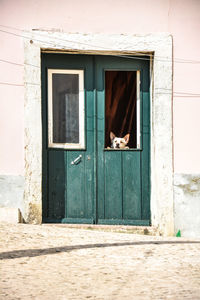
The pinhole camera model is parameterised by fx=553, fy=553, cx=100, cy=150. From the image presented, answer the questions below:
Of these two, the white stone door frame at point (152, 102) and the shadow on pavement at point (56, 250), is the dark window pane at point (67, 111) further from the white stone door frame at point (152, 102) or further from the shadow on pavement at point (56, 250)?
the shadow on pavement at point (56, 250)

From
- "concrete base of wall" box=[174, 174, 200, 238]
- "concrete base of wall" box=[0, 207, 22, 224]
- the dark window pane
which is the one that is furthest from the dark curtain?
"concrete base of wall" box=[0, 207, 22, 224]

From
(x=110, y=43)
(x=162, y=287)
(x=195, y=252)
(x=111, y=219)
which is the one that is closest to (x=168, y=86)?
(x=110, y=43)

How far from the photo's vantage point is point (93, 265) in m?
4.96

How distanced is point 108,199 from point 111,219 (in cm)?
28

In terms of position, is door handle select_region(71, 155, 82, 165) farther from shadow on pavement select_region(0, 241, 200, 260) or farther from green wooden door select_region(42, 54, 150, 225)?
shadow on pavement select_region(0, 241, 200, 260)

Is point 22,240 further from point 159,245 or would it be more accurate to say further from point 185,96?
point 185,96

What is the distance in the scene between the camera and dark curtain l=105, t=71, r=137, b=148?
304 inches

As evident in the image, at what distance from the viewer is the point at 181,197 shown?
7.48 meters

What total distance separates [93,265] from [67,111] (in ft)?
10.3

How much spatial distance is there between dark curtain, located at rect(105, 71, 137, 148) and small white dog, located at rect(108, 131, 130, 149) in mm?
64

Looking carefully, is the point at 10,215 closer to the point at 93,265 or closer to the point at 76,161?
the point at 76,161

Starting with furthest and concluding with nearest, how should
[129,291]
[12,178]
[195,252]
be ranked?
[12,178], [195,252], [129,291]

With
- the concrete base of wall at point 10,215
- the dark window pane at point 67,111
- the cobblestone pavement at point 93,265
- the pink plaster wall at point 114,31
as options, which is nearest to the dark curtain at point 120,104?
the dark window pane at point 67,111

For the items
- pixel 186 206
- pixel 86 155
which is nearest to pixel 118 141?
pixel 86 155
